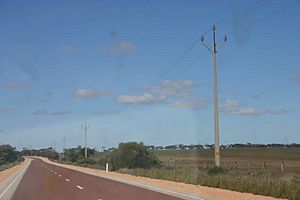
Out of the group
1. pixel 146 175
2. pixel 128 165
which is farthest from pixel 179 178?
pixel 128 165

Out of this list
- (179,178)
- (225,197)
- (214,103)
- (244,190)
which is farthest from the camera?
(214,103)

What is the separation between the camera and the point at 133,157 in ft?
223

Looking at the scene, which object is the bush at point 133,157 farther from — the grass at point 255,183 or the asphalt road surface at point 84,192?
the asphalt road surface at point 84,192

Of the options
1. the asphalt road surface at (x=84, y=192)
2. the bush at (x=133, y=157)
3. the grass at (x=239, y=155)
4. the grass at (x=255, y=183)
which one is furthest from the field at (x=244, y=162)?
the asphalt road surface at (x=84, y=192)

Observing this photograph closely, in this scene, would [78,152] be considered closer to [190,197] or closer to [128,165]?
[128,165]

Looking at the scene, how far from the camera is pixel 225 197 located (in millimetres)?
20359

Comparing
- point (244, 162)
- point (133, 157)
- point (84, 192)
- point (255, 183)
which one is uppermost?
point (133, 157)

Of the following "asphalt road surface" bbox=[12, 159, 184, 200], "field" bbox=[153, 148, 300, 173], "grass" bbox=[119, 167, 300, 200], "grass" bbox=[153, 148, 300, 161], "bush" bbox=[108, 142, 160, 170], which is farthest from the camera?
"grass" bbox=[153, 148, 300, 161]

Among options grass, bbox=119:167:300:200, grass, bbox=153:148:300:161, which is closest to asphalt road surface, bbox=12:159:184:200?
grass, bbox=119:167:300:200

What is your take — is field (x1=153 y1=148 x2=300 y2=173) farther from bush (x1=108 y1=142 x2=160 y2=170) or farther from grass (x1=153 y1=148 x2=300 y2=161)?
bush (x1=108 y1=142 x2=160 y2=170)

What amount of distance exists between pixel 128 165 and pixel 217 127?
33962mm

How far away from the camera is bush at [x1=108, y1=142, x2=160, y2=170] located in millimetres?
67625

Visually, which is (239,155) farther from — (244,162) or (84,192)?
(84,192)

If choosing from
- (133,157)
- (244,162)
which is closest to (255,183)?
(244,162)
